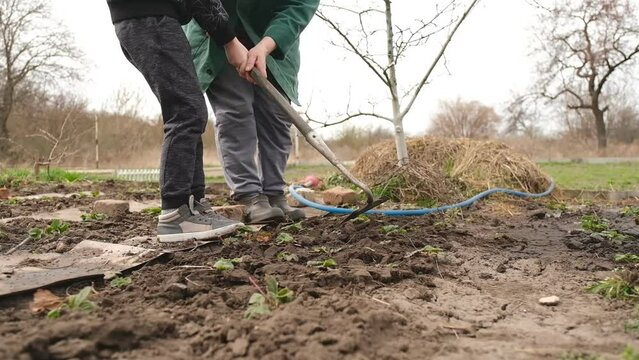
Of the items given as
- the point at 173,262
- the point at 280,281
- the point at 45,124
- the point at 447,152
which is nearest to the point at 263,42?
the point at 173,262

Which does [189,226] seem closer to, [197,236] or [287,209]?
[197,236]

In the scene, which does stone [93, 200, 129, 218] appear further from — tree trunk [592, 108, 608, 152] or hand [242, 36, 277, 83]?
tree trunk [592, 108, 608, 152]

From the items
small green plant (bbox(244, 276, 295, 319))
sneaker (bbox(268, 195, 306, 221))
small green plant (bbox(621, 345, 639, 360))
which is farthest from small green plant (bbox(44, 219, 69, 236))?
small green plant (bbox(621, 345, 639, 360))

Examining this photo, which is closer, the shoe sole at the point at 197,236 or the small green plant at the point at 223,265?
the small green plant at the point at 223,265

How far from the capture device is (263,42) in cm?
291

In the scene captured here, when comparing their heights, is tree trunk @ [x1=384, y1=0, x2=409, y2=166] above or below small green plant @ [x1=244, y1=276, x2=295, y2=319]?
above

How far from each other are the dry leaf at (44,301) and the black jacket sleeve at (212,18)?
4.85 ft

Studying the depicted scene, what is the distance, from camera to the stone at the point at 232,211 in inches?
129

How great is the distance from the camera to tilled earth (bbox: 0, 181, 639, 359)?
4.09 feet

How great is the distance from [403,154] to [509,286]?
2.64 meters

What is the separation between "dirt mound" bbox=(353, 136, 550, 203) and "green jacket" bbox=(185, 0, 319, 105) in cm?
135

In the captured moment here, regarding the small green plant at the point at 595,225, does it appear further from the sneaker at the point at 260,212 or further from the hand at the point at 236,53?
the hand at the point at 236,53

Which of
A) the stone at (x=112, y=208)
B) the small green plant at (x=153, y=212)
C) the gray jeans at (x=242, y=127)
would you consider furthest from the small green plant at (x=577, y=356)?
the stone at (x=112, y=208)

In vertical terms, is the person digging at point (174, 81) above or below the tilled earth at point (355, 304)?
above
